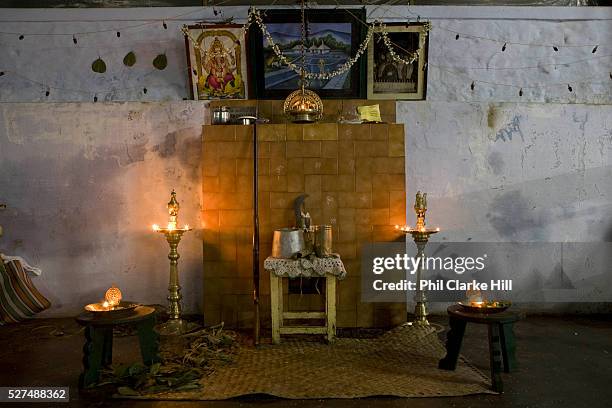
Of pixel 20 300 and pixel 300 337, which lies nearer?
pixel 300 337

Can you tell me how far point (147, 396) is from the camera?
357cm

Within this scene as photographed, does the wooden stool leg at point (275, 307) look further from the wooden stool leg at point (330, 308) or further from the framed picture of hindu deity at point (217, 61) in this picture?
the framed picture of hindu deity at point (217, 61)

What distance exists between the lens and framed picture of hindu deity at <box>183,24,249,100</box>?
6.04 meters

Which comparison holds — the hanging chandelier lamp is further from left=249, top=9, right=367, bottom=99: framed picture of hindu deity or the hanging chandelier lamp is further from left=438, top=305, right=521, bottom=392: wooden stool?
left=438, top=305, right=521, bottom=392: wooden stool

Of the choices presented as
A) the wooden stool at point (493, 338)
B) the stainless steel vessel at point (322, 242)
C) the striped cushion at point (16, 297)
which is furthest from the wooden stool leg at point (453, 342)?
the striped cushion at point (16, 297)

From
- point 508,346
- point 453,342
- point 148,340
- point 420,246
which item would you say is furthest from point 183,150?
point 508,346

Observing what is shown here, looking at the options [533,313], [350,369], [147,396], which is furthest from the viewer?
[533,313]

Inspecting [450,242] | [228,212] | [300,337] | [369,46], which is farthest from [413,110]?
[300,337]

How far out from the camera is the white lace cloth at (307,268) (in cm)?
477

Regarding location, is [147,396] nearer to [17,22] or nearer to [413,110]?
[413,110]

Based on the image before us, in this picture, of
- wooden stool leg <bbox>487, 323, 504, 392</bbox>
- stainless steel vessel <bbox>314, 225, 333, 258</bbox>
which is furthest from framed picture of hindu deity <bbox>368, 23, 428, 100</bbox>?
wooden stool leg <bbox>487, 323, 504, 392</bbox>

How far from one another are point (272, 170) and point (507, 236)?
2.78 m

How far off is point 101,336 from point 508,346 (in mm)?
2926

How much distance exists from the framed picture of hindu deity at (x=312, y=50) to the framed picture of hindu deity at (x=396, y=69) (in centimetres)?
17
